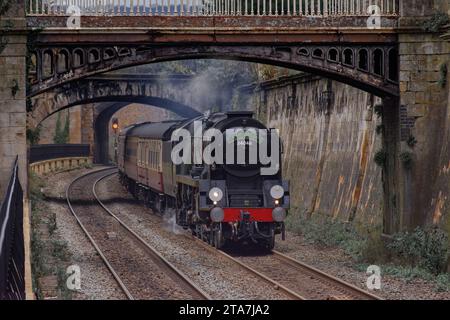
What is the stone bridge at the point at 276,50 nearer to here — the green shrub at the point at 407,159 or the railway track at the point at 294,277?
the green shrub at the point at 407,159

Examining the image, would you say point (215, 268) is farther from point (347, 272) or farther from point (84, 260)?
point (84, 260)

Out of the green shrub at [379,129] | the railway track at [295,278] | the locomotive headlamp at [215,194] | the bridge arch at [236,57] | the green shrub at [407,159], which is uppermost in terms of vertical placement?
the bridge arch at [236,57]

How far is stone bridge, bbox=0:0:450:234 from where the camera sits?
19844 millimetres

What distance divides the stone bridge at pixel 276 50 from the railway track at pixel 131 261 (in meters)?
3.15

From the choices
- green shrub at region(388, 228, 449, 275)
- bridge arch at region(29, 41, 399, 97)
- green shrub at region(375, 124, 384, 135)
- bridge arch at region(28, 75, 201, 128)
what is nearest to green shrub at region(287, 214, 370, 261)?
green shrub at region(388, 228, 449, 275)

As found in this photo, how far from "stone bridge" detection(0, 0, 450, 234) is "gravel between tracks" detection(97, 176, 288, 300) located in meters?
4.11

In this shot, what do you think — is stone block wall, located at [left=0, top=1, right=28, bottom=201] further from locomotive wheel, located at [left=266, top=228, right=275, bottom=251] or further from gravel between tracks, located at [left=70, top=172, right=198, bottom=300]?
locomotive wheel, located at [left=266, top=228, right=275, bottom=251]

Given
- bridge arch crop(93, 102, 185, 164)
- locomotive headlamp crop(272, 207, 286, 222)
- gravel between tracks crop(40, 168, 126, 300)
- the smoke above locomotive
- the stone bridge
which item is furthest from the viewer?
bridge arch crop(93, 102, 185, 164)

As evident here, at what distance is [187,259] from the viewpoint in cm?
2095

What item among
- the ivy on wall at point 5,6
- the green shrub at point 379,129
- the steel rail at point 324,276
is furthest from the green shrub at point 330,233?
the ivy on wall at point 5,6

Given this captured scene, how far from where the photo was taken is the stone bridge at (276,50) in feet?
65.1

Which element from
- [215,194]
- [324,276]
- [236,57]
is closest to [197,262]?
[215,194]

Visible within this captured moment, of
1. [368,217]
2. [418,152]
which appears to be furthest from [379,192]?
[418,152]

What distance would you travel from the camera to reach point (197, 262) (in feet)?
67.1
